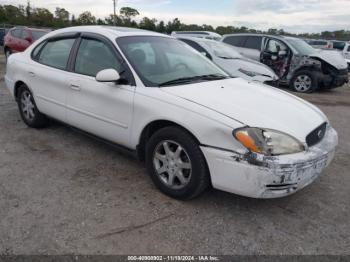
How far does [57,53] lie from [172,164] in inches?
96.2

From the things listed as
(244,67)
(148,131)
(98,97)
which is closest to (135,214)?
(148,131)

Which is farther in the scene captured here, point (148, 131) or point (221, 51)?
point (221, 51)

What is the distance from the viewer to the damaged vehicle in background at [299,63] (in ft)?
34.2

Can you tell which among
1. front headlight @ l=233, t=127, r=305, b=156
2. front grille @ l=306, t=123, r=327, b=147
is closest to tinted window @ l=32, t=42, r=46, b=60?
front headlight @ l=233, t=127, r=305, b=156

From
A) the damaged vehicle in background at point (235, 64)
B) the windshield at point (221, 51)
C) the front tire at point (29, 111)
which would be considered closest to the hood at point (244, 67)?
the damaged vehicle in background at point (235, 64)

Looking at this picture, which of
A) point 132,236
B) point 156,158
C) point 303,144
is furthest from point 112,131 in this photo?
point 303,144

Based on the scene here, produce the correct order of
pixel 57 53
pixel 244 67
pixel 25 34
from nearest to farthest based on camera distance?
pixel 57 53
pixel 244 67
pixel 25 34

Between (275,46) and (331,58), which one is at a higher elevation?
(275,46)

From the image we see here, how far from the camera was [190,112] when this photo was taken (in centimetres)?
303

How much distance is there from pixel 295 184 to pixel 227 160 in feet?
2.03

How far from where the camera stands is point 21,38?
13.8 meters

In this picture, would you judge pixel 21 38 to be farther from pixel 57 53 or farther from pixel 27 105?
pixel 57 53

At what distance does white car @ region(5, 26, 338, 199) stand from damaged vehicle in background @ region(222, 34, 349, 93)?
7.06 metres

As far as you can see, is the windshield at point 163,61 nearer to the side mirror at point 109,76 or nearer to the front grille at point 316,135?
the side mirror at point 109,76
